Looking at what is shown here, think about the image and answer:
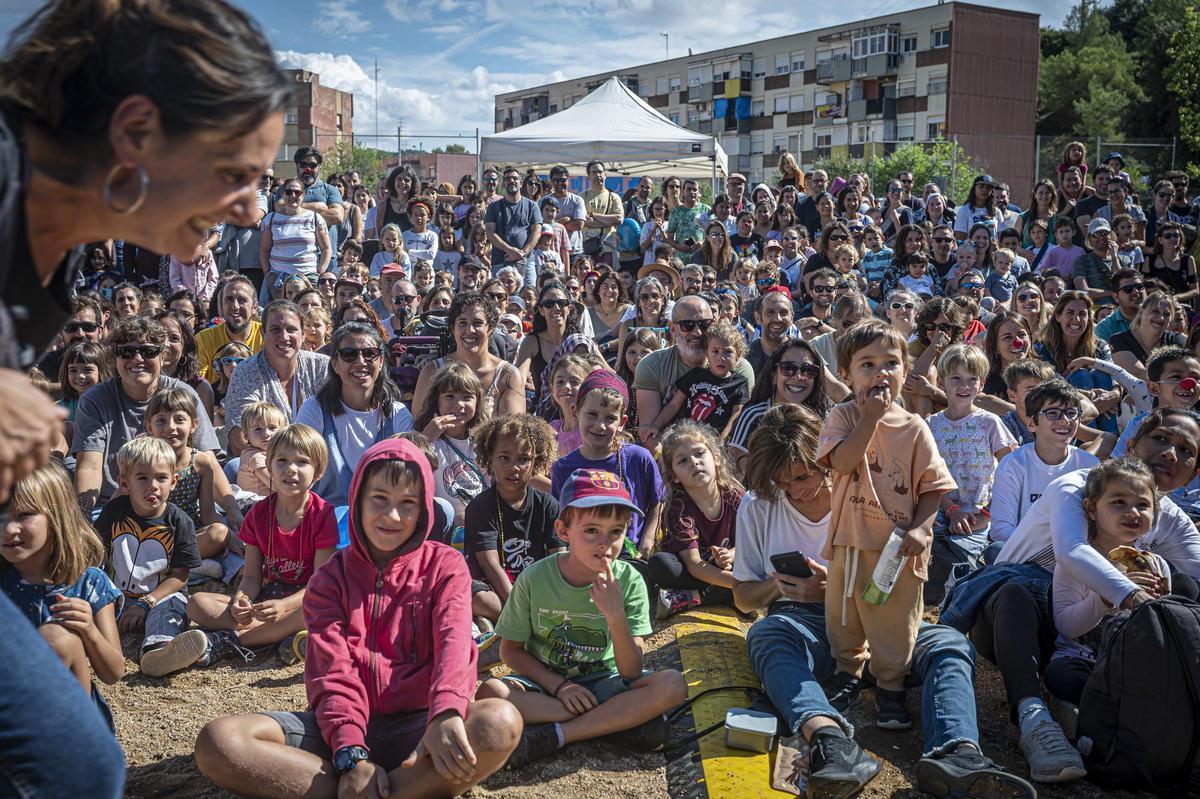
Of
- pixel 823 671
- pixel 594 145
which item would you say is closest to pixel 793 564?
pixel 823 671

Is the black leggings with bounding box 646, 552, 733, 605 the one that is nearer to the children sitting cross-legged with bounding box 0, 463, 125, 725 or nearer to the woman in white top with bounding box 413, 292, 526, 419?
the woman in white top with bounding box 413, 292, 526, 419

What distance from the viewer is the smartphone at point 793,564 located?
4348 millimetres

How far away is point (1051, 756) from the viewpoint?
11.6 ft

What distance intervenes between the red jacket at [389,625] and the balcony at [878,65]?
182ft

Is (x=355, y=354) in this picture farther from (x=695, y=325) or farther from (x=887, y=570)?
(x=887, y=570)

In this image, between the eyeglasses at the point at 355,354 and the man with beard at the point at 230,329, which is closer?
the eyeglasses at the point at 355,354

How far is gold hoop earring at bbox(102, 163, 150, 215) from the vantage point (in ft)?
5.19

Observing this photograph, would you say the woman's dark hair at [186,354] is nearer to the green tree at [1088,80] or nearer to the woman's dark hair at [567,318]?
the woman's dark hair at [567,318]

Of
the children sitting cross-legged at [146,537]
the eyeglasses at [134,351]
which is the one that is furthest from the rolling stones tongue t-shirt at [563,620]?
the eyeglasses at [134,351]

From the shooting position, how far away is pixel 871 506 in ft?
12.7

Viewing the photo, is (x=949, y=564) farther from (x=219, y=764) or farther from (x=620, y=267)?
(x=620, y=267)

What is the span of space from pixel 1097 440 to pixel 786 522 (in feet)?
9.60

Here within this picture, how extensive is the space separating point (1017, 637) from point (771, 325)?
3.83 metres

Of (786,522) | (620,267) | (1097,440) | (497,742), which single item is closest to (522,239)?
(620,267)
